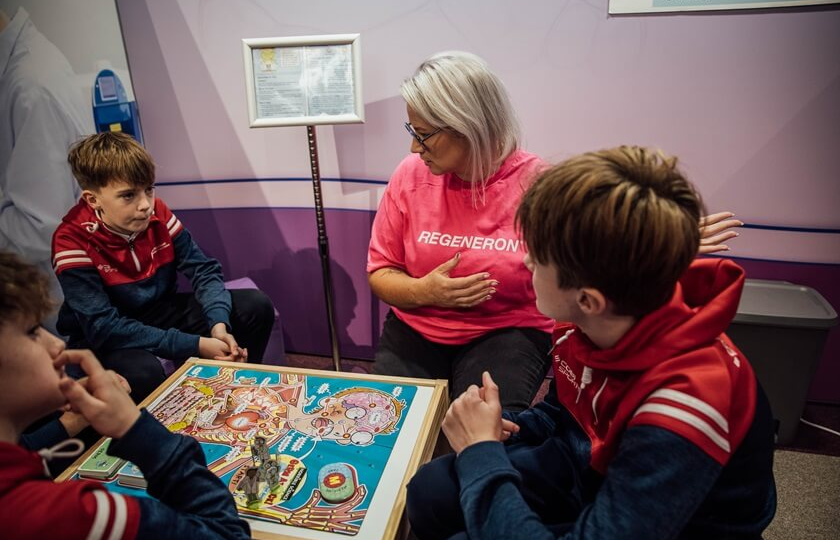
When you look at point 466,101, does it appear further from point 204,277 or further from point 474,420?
point 204,277

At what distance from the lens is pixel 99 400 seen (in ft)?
2.95

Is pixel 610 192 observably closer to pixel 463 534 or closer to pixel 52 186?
pixel 463 534

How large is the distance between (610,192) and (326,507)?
81 centimetres

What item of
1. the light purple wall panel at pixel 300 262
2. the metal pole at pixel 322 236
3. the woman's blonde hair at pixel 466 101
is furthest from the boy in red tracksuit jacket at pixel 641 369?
the light purple wall panel at pixel 300 262

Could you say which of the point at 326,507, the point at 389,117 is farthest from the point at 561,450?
the point at 389,117

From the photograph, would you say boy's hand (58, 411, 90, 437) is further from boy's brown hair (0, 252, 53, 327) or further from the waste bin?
the waste bin

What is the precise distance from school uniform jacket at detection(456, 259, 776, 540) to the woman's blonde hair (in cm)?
75

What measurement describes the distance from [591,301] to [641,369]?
5.1 inches

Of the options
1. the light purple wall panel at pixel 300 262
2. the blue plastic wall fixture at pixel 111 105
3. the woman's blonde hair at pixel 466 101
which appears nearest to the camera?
the woman's blonde hair at pixel 466 101

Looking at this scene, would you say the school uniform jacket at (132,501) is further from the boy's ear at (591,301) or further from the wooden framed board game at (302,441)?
the boy's ear at (591,301)

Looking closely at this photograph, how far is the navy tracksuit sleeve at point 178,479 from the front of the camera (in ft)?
2.93

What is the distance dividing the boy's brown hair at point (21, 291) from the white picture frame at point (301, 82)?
1.14 m

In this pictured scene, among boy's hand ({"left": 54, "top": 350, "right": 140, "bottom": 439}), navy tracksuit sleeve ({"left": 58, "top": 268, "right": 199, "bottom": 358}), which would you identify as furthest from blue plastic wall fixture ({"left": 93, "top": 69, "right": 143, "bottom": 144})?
boy's hand ({"left": 54, "top": 350, "right": 140, "bottom": 439})

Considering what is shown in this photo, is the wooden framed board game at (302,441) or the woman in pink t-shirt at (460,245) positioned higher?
the woman in pink t-shirt at (460,245)
